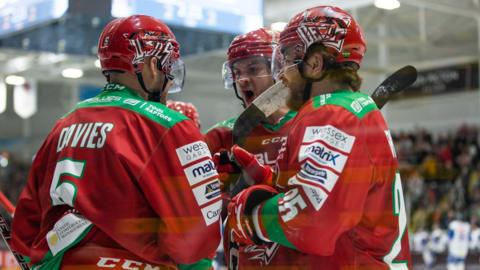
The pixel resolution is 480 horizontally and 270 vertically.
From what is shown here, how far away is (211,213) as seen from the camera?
148 centimetres

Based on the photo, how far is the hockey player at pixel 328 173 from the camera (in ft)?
4.27

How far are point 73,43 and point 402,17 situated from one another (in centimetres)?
132

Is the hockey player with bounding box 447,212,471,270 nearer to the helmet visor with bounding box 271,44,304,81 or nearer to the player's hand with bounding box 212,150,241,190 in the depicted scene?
the player's hand with bounding box 212,150,241,190

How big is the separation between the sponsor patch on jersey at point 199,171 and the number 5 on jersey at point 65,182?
0.72ft

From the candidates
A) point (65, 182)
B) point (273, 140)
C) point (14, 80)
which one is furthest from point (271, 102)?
point (14, 80)

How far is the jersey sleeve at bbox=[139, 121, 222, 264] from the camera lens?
1.41 meters

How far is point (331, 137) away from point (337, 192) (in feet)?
0.35

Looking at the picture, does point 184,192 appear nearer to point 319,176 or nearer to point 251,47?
point 319,176

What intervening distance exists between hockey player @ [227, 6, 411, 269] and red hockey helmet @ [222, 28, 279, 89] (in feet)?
1.35

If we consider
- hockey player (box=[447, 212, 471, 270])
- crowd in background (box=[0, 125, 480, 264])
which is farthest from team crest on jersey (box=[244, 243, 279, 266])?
hockey player (box=[447, 212, 471, 270])

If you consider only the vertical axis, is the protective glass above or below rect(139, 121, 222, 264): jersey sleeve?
above

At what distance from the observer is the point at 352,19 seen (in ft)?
4.90

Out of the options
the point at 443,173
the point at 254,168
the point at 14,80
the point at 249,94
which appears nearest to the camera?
the point at 254,168

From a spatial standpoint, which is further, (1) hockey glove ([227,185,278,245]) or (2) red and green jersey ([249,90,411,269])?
(1) hockey glove ([227,185,278,245])
